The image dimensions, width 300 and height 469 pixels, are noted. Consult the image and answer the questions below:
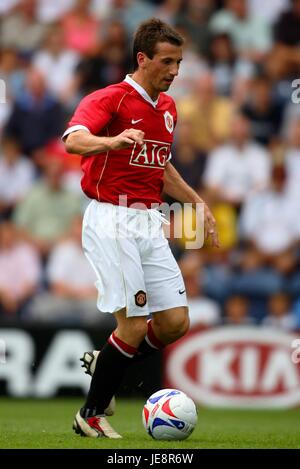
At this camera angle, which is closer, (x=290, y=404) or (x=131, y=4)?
(x=290, y=404)

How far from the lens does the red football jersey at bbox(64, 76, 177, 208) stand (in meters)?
6.93

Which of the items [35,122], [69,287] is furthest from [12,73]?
[69,287]

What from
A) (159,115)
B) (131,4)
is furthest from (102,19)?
(159,115)

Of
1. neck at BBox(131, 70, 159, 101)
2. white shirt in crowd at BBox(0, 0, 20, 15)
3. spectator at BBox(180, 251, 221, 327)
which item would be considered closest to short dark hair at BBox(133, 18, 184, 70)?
neck at BBox(131, 70, 159, 101)

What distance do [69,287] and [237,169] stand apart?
2.65m

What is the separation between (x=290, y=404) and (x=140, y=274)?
4.98m

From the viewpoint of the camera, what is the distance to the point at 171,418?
670cm

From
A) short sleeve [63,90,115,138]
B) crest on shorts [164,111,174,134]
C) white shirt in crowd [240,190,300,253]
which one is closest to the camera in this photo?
short sleeve [63,90,115,138]

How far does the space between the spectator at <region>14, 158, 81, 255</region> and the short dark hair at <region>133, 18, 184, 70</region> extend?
6.54 m

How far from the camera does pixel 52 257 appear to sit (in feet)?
43.0

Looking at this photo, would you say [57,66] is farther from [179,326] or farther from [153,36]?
[179,326]
